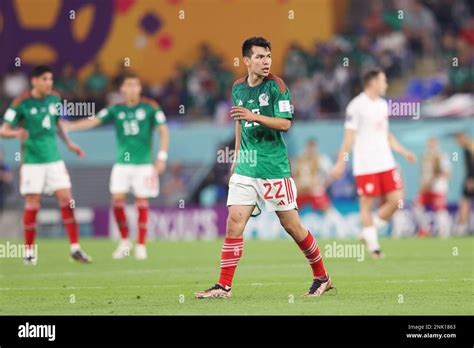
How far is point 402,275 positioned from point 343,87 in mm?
14987

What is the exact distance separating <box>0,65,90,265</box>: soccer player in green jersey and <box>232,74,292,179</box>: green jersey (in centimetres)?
612

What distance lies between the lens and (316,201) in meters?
27.9

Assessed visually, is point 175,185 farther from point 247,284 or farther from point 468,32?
point 247,284

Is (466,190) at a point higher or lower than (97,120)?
lower

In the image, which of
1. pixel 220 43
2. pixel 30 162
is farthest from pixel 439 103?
pixel 30 162

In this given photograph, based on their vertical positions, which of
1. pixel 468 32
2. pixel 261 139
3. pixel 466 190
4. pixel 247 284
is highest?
pixel 468 32

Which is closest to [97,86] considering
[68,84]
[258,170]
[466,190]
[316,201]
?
[68,84]

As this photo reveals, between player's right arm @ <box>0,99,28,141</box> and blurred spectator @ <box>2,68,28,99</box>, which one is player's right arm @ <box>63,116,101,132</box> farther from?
blurred spectator @ <box>2,68,28,99</box>

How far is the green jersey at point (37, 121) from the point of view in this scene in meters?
17.4

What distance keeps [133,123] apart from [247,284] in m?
6.11

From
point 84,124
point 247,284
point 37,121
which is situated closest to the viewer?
point 247,284

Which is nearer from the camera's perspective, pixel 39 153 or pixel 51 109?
pixel 51 109
